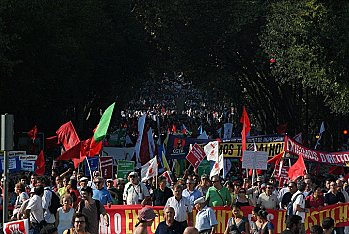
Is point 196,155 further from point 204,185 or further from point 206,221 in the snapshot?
point 206,221

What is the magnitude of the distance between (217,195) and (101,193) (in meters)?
2.07

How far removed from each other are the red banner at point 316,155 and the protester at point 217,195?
19.8 ft

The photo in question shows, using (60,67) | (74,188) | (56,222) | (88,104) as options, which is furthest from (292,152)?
(88,104)

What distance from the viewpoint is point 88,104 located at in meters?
60.5

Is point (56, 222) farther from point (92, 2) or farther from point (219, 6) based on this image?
point (219, 6)

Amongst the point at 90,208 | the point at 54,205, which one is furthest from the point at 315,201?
the point at 54,205

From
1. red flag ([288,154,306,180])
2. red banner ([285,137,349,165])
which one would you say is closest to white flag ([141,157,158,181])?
red flag ([288,154,306,180])

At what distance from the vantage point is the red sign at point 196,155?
86.5 ft

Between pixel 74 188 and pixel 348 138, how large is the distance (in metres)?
34.2

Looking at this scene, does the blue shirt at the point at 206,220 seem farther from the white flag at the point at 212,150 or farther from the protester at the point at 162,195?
the white flag at the point at 212,150

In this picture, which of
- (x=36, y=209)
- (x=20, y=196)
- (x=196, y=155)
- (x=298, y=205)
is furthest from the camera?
(x=196, y=155)

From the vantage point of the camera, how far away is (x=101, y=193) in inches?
780

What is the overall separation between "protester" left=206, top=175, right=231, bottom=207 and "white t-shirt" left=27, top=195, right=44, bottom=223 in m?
3.27

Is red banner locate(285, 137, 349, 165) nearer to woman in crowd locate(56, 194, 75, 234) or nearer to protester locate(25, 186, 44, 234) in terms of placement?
protester locate(25, 186, 44, 234)
